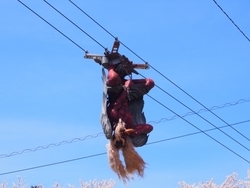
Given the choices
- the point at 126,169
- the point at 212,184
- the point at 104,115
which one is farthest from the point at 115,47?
the point at 212,184

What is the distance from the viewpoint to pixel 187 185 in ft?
56.5

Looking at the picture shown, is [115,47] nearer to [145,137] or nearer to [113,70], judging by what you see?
[113,70]

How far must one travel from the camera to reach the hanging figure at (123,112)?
6.14 metres

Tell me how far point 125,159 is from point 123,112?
0.49 m

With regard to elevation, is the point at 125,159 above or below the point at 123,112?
below

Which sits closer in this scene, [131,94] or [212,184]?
[131,94]

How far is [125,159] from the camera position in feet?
20.2

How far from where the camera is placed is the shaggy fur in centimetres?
612

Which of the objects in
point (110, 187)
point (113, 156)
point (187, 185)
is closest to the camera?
point (113, 156)

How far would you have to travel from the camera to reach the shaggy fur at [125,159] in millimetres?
6121

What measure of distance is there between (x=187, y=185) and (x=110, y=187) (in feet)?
7.91

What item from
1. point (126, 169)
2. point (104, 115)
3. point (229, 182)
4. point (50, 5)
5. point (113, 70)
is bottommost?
point (126, 169)

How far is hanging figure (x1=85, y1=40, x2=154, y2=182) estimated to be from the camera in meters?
6.14

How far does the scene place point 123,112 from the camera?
6301 millimetres
